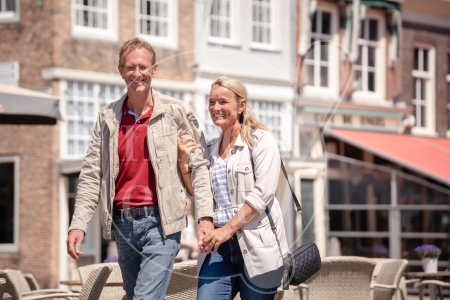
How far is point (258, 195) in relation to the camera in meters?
4.82

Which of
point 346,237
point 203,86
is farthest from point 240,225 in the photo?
point 346,237

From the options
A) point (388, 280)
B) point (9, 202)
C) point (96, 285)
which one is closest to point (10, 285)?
point (96, 285)

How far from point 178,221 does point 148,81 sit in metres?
0.68

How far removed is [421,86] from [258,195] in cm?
1959

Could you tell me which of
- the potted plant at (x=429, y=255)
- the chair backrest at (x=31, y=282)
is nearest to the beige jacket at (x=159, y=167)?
the chair backrest at (x=31, y=282)

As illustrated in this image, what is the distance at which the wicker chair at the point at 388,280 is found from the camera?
30.1 feet

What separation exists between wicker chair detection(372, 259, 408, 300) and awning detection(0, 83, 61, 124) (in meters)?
3.71

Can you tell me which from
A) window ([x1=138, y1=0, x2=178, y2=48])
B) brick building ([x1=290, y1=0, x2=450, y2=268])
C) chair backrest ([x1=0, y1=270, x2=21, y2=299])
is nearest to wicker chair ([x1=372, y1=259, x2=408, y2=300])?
chair backrest ([x1=0, y1=270, x2=21, y2=299])

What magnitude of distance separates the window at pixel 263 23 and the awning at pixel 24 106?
10.4m

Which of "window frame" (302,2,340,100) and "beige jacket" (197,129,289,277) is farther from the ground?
"window frame" (302,2,340,100)

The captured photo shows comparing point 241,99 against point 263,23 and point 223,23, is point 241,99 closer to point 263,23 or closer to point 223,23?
point 223,23

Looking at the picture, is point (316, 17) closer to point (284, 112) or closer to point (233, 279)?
point (284, 112)

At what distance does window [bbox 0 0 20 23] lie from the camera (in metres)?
18.1

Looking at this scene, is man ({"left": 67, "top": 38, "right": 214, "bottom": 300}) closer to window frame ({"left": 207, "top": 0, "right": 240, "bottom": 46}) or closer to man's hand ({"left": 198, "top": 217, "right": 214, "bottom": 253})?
man's hand ({"left": 198, "top": 217, "right": 214, "bottom": 253})
